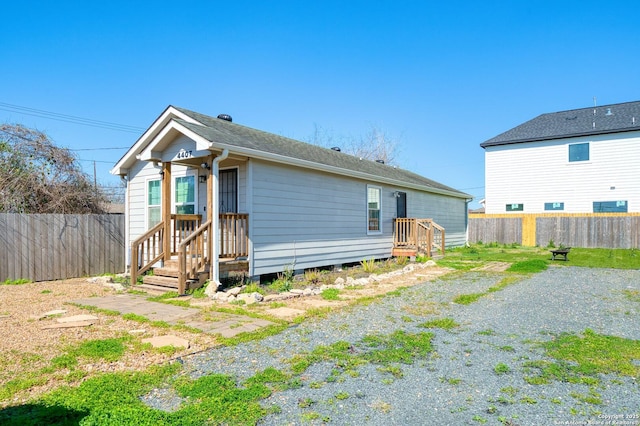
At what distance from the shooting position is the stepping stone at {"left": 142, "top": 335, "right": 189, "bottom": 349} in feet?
14.6

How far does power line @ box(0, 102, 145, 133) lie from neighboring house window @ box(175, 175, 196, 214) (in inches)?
640

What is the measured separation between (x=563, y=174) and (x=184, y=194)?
2036 cm

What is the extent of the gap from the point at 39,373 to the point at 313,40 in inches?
736

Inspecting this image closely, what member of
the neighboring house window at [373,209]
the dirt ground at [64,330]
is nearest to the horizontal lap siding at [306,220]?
the neighboring house window at [373,209]

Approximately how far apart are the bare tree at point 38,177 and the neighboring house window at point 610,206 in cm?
2305

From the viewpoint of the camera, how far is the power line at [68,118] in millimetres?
20605

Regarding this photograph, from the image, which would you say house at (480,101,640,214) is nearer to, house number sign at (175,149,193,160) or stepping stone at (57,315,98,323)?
house number sign at (175,149,193,160)

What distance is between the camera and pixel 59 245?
1010cm

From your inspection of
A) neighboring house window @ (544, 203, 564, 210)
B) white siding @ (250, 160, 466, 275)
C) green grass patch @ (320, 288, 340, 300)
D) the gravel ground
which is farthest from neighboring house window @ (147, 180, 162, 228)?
neighboring house window @ (544, 203, 564, 210)

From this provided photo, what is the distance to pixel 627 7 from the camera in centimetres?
1223

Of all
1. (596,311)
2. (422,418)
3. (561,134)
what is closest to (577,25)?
(561,134)

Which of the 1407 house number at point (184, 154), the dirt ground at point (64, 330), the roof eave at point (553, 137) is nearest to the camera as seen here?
the dirt ground at point (64, 330)

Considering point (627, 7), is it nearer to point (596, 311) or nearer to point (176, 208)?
point (596, 311)

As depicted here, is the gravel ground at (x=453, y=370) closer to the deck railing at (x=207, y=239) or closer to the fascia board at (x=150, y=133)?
the deck railing at (x=207, y=239)
